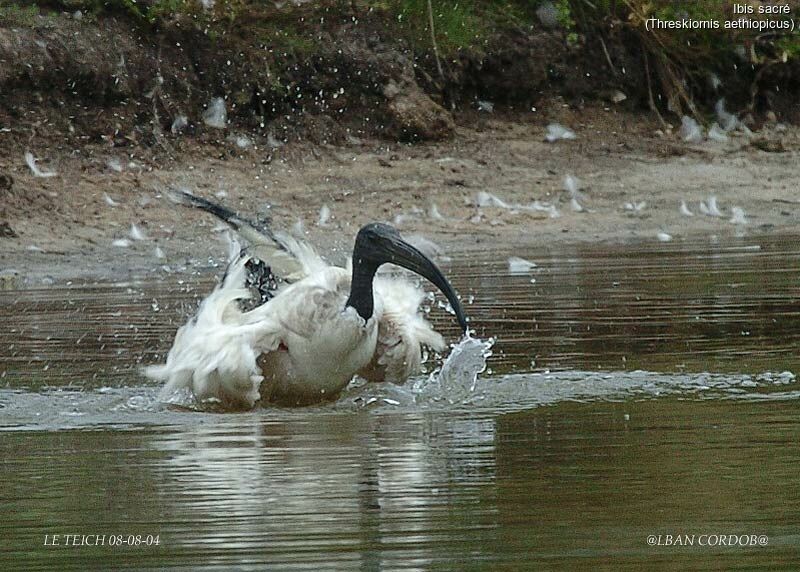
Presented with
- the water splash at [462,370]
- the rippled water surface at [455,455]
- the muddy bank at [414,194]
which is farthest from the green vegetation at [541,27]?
the water splash at [462,370]

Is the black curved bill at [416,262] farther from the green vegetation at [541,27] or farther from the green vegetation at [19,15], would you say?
the green vegetation at [541,27]

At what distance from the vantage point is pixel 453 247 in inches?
571

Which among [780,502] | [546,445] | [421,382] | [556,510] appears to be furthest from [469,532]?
[421,382]

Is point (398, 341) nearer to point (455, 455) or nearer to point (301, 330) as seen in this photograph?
point (301, 330)

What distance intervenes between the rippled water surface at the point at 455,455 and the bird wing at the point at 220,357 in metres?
0.12

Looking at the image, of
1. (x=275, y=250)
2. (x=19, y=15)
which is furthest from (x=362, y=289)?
(x=19, y=15)

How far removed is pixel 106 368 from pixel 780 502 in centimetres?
438

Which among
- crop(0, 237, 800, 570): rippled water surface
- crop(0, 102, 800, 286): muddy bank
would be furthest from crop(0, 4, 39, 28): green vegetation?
crop(0, 237, 800, 570): rippled water surface

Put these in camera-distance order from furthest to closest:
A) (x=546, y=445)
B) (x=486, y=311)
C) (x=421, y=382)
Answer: (x=486, y=311)
(x=421, y=382)
(x=546, y=445)

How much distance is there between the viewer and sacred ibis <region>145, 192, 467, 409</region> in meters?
7.18

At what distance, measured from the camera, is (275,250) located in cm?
800

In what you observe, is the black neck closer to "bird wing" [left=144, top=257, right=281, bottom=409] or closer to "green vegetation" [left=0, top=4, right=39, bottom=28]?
"bird wing" [left=144, top=257, right=281, bottom=409]

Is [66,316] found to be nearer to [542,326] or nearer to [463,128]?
[542,326]

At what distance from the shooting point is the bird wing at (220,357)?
23.1 ft
